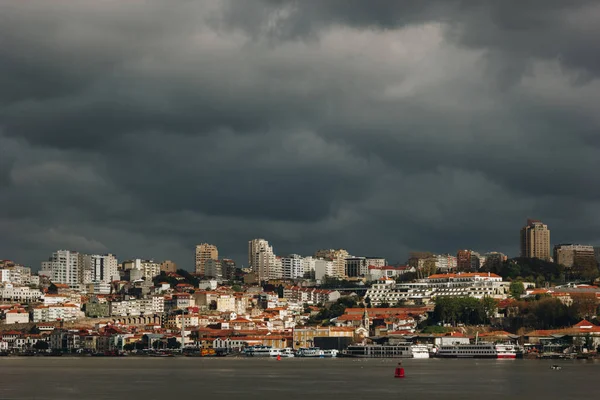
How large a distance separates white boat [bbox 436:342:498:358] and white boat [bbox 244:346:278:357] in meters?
21.0

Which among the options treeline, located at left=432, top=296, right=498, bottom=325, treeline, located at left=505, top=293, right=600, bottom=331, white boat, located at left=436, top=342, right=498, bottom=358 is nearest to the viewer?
white boat, located at left=436, top=342, right=498, bottom=358

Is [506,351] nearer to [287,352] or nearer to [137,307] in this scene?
[287,352]

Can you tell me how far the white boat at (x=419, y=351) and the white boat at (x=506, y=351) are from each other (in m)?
7.68

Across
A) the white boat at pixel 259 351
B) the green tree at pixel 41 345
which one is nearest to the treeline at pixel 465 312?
the white boat at pixel 259 351

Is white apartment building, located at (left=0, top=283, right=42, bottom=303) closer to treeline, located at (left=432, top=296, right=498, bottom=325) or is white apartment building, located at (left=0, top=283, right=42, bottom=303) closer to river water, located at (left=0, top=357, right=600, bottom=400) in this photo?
treeline, located at (left=432, top=296, right=498, bottom=325)

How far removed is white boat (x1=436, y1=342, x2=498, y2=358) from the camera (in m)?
110

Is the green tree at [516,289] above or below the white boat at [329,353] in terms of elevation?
above

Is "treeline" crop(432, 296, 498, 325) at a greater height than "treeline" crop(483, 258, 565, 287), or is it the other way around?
"treeline" crop(483, 258, 565, 287)

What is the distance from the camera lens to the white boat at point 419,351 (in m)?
113

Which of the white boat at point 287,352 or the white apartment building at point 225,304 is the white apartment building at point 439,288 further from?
the white boat at point 287,352

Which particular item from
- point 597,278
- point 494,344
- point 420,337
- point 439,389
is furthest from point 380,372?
point 597,278

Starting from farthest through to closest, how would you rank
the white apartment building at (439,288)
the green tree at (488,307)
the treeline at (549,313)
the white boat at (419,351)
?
the white apartment building at (439,288), the green tree at (488,307), the treeline at (549,313), the white boat at (419,351)

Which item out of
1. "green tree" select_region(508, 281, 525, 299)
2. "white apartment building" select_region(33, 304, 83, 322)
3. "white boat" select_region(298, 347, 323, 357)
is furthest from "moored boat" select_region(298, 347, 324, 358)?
"white apartment building" select_region(33, 304, 83, 322)

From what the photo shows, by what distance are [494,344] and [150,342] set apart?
47.9m
